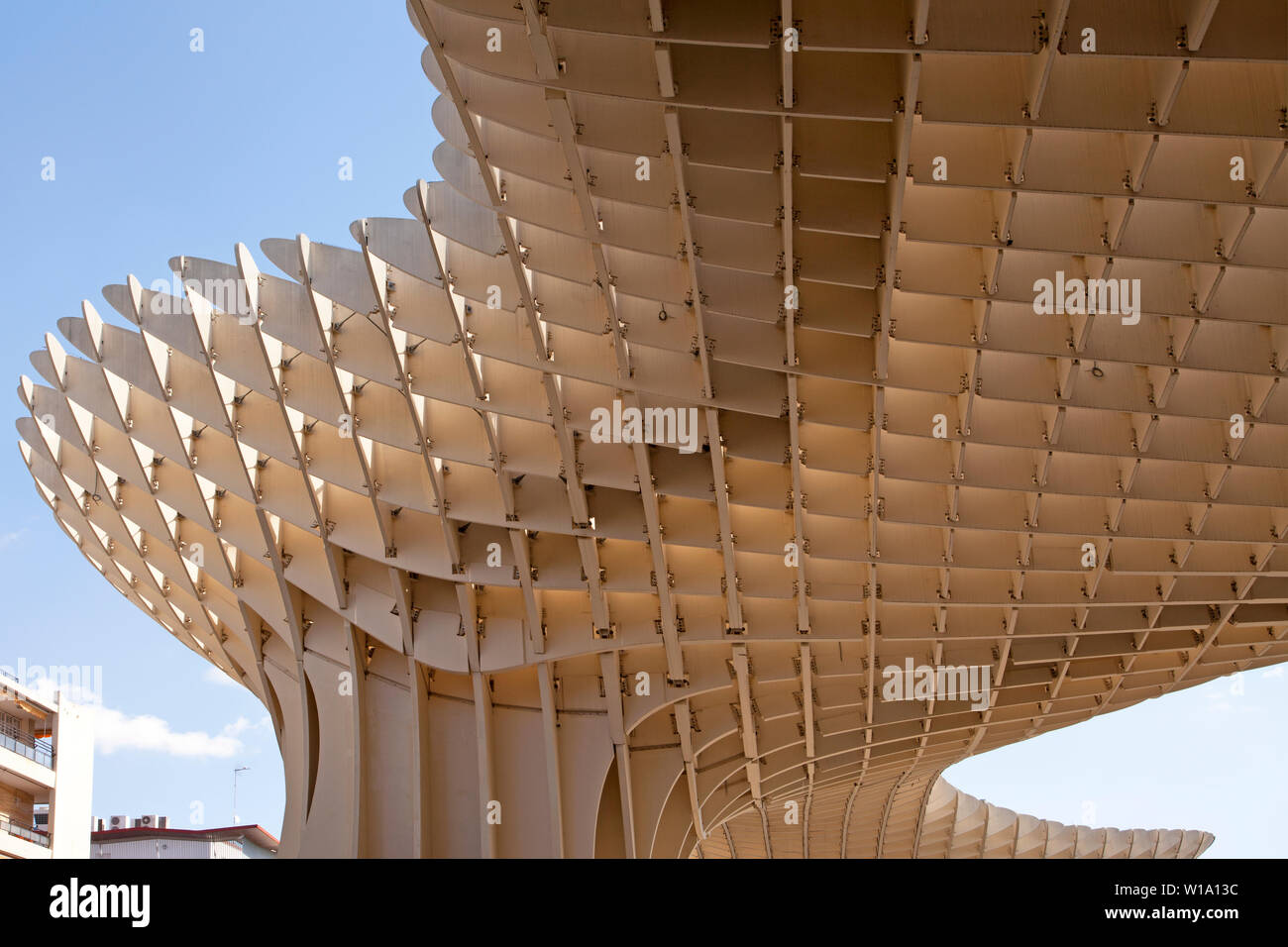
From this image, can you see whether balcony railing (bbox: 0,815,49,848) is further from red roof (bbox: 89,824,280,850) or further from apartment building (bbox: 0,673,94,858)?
red roof (bbox: 89,824,280,850)

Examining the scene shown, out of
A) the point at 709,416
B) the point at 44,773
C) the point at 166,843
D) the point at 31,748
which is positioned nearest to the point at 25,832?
the point at 44,773

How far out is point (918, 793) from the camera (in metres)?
72.5

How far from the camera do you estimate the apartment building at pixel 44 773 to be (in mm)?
63750

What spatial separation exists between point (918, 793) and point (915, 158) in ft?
191

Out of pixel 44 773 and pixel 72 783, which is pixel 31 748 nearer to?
pixel 44 773

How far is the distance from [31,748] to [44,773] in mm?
1549

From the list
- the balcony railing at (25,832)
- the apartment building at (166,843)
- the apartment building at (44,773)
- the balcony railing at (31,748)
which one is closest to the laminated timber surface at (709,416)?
the balcony railing at (25,832)

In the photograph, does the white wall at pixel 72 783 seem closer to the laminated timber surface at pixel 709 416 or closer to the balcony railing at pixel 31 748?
the balcony railing at pixel 31 748

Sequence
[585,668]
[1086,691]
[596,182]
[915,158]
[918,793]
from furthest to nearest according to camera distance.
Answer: [918,793], [1086,691], [585,668], [596,182], [915,158]

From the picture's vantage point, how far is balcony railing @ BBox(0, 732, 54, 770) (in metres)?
64.7
